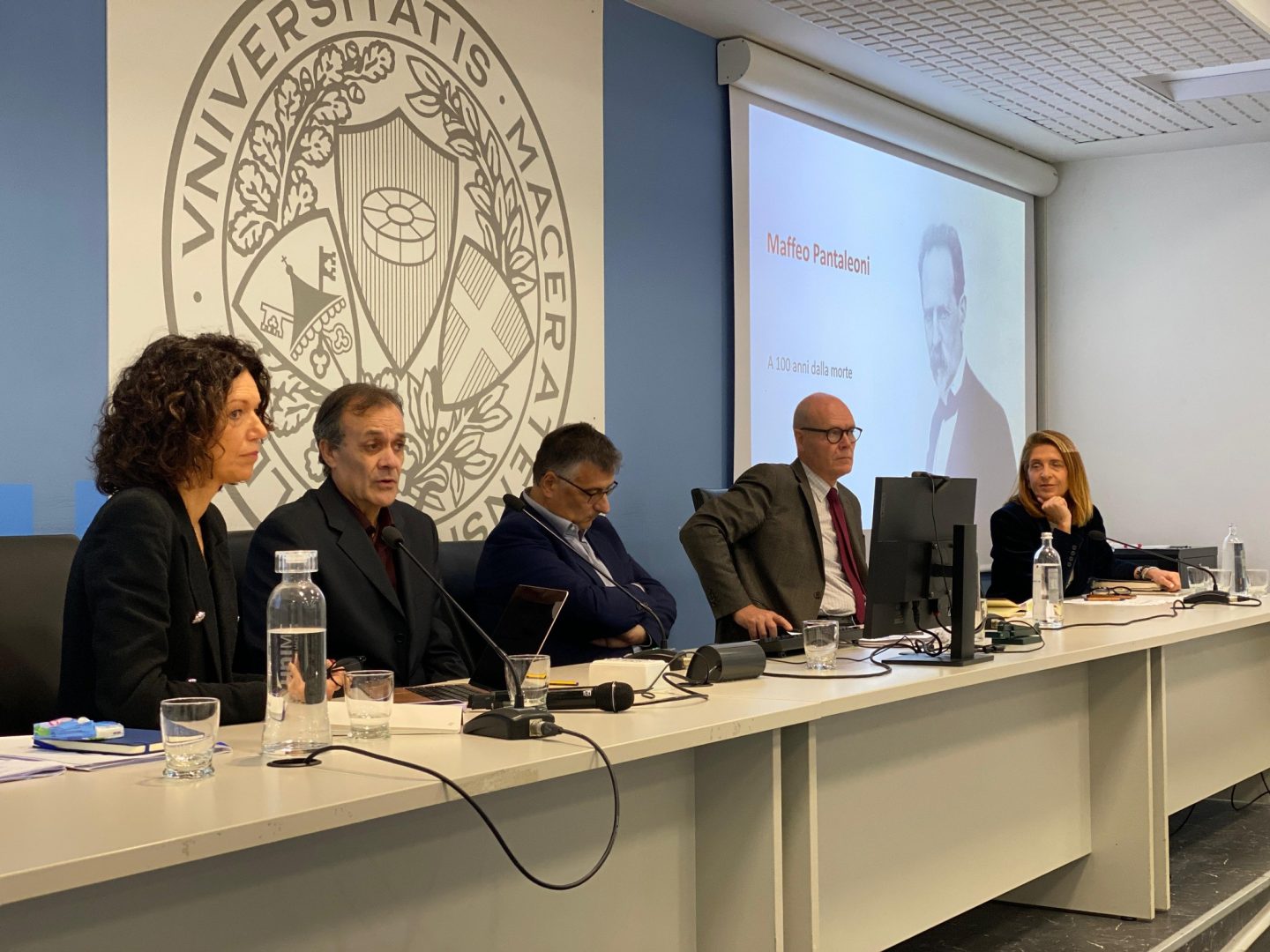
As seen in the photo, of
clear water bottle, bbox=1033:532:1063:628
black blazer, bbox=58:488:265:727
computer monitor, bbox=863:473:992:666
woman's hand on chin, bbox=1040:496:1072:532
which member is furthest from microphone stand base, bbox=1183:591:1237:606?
black blazer, bbox=58:488:265:727

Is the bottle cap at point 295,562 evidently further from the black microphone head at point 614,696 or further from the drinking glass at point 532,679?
the black microphone head at point 614,696

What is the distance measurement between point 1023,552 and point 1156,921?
5.23 feet

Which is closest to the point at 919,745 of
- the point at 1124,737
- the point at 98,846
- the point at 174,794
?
the point at 1124,737

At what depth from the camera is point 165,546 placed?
1.89m

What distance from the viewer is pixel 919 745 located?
2.53 meters

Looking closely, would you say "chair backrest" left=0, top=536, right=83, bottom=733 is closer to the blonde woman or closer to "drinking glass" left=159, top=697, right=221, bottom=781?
"drinking glass" left=159, top=697, right=221, bottom=781

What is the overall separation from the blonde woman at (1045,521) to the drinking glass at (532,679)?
2779 mm

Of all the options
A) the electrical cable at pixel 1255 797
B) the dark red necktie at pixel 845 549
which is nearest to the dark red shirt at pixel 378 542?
the dark red necktie at pixel 845 549

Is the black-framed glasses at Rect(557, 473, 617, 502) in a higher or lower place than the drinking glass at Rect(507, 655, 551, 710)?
higher

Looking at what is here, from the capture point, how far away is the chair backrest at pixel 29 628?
7.86 feet

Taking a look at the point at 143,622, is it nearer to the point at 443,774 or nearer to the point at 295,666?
the point at 295,666

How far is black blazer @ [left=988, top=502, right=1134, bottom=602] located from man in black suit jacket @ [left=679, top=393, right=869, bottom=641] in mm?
830

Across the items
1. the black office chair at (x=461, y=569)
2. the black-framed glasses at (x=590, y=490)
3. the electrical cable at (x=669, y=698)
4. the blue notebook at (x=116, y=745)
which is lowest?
the electrical cable at (x=669, y=698)

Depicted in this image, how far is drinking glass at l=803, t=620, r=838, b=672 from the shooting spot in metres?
2.47
